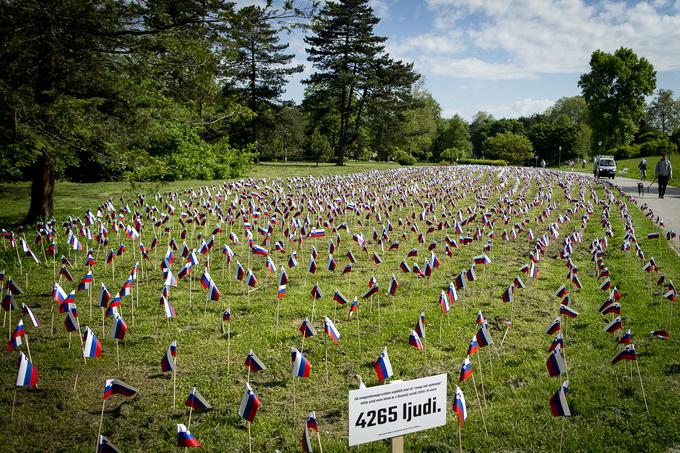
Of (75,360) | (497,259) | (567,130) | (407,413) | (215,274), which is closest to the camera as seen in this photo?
(407,413)

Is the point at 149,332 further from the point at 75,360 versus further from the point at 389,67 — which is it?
the point at 389,67

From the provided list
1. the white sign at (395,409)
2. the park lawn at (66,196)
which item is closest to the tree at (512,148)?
the park lawn at (66,196)

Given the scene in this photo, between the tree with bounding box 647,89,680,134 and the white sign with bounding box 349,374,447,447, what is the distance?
125 metres

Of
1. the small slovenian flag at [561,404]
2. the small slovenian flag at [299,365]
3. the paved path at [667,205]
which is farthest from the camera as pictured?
the paved path at [667,205]

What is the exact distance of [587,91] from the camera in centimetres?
6800

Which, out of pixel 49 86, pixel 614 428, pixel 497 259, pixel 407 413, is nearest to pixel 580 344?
pixel 614 428

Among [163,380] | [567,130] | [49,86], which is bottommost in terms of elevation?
[163,380]

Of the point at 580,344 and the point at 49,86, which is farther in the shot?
the point at 49,86

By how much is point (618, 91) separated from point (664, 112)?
55020mm

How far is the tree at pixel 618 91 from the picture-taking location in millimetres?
65188

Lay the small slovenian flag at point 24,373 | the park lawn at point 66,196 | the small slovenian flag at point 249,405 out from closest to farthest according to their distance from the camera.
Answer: the small slovenian flag at point 249,405, the small slovenian flag at point 24,373, the park lawn at point 66,196

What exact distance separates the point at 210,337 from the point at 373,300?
10.3 feet

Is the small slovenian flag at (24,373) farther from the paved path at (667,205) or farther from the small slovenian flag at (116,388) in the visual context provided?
the paved path at (667,205)

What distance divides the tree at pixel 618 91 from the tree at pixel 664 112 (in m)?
50.1
